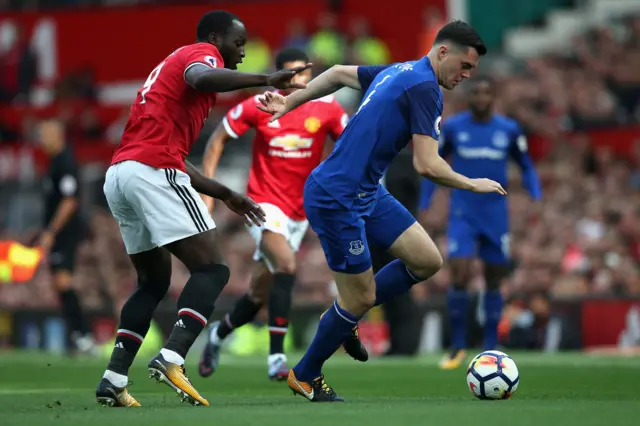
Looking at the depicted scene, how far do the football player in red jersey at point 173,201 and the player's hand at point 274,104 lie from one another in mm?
362

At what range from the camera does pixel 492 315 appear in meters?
13.7

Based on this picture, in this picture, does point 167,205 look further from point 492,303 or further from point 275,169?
point 492,303

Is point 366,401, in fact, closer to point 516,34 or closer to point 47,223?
point 47,223

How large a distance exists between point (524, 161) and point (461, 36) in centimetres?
583

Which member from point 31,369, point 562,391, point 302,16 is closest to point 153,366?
point 562,391

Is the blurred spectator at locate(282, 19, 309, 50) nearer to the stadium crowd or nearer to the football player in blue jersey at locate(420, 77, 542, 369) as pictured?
the stadium crowd

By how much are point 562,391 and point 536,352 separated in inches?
263

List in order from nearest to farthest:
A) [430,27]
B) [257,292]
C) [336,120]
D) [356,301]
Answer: [356,301], [336,120], [257,292], [430,27]

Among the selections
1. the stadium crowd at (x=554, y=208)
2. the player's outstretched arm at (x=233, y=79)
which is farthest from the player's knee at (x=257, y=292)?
the stadium crowd at (x=554, y=208)

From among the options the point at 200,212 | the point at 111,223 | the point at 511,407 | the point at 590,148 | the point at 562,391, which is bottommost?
the point at 111,223

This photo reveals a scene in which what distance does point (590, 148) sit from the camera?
19.6 meters

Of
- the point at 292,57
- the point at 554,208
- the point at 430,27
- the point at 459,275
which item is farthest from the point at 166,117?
the point at 430,27

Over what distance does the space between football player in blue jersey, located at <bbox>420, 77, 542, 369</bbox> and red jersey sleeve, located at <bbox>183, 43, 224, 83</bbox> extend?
577cm

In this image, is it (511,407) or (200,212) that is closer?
(511,407)
